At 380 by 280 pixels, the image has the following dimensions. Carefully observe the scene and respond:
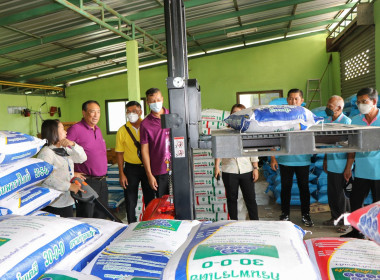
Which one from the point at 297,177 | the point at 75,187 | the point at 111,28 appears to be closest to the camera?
the point at 75,187

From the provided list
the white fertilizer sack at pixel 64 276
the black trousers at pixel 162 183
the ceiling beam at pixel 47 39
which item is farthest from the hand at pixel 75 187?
the ceiling beam at pixel 47 39

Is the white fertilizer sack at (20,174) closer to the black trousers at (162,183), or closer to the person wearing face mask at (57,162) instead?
the person wearing face mask at (57,162)

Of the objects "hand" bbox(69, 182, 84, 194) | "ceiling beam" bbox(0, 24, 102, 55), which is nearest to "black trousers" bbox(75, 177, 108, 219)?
"hand" bbox(69, 182, 84, 194)

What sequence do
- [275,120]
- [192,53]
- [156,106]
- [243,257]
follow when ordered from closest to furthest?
1. [243,257]
2. [275,120]
3. [156,106]
4. [192,53]

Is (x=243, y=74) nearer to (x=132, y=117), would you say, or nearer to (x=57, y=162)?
(x=132, y=117)

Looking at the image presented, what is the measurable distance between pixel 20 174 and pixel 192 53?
36.1 ft

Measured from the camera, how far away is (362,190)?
352cm

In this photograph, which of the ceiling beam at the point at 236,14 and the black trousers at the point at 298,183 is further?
the ceiling beam at the point at 236,14

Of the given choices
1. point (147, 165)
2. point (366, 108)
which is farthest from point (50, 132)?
point (366, 108)

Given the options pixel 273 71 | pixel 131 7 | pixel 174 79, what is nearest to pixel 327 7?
pixel 273 71

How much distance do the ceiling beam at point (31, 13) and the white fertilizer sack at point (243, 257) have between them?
5721 millimetres

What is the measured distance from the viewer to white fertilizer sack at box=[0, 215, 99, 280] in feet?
4.07

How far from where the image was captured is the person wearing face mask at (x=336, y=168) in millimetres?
3926

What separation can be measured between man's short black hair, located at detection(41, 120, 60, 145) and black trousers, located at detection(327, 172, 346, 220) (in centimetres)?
302
